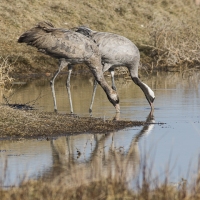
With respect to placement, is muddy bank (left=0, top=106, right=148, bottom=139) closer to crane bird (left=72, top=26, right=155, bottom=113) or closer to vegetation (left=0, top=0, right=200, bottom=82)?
crane bird (left=72, top=26, right=155, bottom=113)

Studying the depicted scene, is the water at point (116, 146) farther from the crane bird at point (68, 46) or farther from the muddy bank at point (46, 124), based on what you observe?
the crane bird at point (68, 46)

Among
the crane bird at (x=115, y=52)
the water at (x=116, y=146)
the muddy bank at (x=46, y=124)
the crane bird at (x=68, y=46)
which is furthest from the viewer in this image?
the crane bird at (x=115, y=52)

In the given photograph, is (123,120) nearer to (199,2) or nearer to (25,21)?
(199,2)

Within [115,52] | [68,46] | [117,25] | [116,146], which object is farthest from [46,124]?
[117,25]

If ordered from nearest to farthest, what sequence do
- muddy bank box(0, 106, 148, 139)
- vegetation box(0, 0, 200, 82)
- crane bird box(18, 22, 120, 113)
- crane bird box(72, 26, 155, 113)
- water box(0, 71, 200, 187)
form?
water box(0, 71, 200, 187) < muddy bank box(0, 106, 148, 139) < crane bird box(18, 22, 120, 113) < crane bird box(72, 26, 155, 113) < vegetation box(0, 0, 200, 82)

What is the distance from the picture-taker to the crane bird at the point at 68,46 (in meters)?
15.4

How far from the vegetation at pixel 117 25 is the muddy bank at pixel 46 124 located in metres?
10.3

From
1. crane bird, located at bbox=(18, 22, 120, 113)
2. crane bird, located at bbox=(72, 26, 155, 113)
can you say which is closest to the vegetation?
crane bird, located at bbox=(72, 26, 155, 113)

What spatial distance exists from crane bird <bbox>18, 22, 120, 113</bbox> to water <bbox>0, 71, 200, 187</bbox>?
73 centimetres

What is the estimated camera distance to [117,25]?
111 ft

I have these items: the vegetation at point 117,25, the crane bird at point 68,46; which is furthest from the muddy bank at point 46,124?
the vegetation at point 117,25

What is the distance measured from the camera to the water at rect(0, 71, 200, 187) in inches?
363

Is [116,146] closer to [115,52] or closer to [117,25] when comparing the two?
[115,52]

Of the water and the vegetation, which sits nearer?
the water
